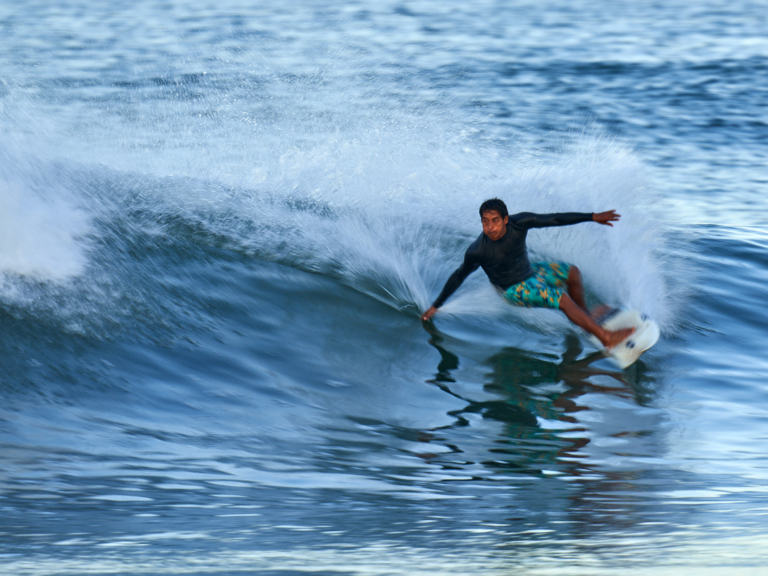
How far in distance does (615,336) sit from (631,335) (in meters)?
0.12

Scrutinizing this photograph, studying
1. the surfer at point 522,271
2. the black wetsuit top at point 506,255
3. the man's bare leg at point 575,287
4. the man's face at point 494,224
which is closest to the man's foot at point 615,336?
the surfer at point 522,271

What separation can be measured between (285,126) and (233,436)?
1026cm

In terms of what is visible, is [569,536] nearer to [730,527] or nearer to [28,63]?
[730,527]

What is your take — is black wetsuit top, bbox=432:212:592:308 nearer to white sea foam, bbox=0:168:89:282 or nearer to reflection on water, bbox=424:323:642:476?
reflection on water, bbox=424:323:642:476

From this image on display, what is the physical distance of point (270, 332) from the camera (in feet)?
23.8

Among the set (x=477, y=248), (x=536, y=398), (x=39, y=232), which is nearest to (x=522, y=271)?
(x=477, y=248)

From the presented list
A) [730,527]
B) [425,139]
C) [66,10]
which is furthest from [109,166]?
[66,10]

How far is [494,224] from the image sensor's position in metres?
7.02

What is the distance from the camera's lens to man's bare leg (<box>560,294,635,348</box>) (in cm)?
712

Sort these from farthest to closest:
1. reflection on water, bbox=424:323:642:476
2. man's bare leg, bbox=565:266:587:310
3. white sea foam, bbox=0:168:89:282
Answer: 1. man's bare leg, bbox=565:266:587:310
2. white sea foam, bbox=0:168:89:282
3. reflection on water, bbox=424:323:642:476

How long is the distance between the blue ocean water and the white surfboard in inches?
5.7

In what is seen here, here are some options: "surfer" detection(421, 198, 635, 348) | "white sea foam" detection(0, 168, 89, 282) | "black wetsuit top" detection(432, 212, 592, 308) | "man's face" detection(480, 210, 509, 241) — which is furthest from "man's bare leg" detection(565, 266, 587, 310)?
"white sea foam" detection(0, 168, 89, 282)

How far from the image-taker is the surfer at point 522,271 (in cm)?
704

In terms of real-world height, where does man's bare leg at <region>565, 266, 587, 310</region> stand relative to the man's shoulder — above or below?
below
